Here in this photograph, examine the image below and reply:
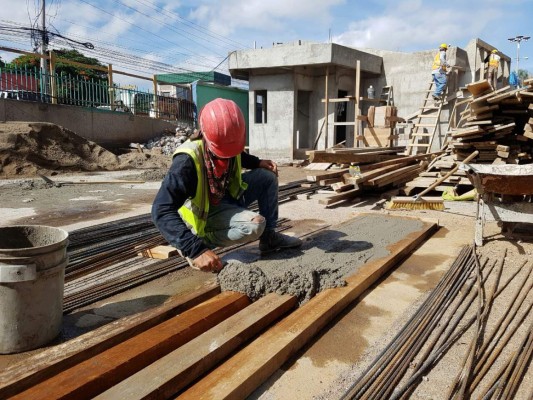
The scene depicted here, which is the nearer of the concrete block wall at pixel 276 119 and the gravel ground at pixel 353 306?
the gravel ground at pixel 353 306

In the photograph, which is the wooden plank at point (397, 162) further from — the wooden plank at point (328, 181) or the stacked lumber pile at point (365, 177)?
the wooden plank at point (328, 181)

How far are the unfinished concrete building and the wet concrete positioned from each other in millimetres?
10579

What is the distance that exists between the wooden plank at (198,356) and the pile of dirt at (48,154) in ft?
34.6

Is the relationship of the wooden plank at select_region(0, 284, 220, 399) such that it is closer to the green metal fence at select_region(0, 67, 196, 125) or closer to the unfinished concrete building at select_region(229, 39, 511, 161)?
the unfinished concrete building at select_region(229, 39, 511, 161)

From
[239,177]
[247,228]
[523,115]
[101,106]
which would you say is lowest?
[247,228]

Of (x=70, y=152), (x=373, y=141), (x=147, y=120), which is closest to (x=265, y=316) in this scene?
(x=373, y=141)

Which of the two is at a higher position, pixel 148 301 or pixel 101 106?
pixel 101 106

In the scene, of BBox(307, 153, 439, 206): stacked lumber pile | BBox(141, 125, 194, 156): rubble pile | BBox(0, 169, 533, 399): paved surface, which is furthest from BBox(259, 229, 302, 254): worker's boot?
BBox(141, 125, 194, 156): rubble pile

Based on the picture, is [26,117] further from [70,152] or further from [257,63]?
[257,63]

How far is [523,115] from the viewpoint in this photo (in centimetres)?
700

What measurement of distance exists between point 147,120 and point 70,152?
6221 mm

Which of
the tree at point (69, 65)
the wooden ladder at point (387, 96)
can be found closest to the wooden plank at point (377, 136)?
the wooden ladder at point (387, 96)

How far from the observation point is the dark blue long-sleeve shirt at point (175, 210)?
287 cm

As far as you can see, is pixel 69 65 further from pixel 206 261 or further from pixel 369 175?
pixel 206 261
